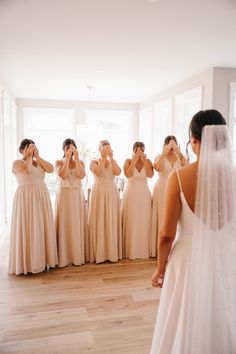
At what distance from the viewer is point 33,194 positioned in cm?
339

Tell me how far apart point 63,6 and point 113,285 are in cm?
271

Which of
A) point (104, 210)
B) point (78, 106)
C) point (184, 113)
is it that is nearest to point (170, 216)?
point (104, 210)

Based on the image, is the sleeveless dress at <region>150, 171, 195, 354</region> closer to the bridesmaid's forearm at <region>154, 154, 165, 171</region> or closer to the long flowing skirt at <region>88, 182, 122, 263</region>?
the long flowing skirt at <region>88, 182, 122, 263</region>

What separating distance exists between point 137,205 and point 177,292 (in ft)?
7.96

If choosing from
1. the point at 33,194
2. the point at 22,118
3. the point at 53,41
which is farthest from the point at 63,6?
the point at 22,118

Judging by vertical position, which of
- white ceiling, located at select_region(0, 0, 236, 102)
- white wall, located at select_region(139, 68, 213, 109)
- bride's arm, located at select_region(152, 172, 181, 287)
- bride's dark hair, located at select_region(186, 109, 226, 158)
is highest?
white ceiling, located at select_region(0, 0, 236, 102)

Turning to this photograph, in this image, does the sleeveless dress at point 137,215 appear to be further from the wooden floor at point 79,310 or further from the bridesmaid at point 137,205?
the wooden floor at point 79,310

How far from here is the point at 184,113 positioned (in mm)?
5691

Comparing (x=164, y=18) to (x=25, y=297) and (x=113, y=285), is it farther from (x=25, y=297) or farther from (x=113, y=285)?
(x=25, y=297)

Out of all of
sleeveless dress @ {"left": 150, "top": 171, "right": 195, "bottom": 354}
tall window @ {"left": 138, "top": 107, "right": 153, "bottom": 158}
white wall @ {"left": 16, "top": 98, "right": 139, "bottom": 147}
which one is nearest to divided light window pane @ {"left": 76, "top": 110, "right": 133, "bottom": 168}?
white wall @ {"left": 16, "top": 98, "right": 139, "bottom": 147}

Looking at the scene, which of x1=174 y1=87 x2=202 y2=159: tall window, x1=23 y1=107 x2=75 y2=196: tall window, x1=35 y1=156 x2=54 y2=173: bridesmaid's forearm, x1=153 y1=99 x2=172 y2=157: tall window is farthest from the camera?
x1=23 y1=107 x2=75 y2=196: tall window

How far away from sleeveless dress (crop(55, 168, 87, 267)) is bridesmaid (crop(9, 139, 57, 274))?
187 millimetres

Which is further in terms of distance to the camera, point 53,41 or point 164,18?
point 53,41

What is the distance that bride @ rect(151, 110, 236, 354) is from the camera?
4.55 ft
